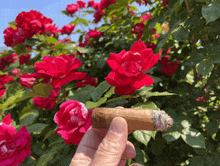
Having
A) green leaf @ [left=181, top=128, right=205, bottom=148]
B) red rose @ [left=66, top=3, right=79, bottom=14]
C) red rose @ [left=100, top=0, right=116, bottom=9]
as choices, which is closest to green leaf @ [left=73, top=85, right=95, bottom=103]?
green leaf @ [left=181, top=128, right=205, bottom=148]

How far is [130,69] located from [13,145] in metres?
0.70

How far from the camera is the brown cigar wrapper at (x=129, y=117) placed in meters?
0.56

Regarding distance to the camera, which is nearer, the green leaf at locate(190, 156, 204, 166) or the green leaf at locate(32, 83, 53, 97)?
the green leaf at locate(32, 83, 53, 97)

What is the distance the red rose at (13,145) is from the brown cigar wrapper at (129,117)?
1.49 ft

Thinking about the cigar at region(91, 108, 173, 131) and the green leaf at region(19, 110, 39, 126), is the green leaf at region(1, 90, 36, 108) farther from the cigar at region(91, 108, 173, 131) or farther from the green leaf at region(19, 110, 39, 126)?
the cigar at region(91, 108, 173, 131)

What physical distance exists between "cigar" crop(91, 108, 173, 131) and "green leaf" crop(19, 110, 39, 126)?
0.52 meters

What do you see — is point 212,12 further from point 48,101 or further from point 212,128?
point 48,101

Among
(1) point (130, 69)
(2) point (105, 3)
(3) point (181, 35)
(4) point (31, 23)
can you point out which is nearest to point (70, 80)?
(1) point (130, 69)

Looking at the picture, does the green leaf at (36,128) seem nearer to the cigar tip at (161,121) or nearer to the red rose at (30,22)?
the cigar tip at (161,121)

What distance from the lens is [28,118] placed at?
0.99 metres

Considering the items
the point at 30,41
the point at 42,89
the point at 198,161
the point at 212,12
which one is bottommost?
the point at 198,161

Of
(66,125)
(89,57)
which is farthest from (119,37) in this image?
(66,125)

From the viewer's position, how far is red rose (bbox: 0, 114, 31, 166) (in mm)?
809

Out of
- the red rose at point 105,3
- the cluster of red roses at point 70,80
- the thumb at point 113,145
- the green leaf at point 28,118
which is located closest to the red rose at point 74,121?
the cluster of red roses at point 70,80
